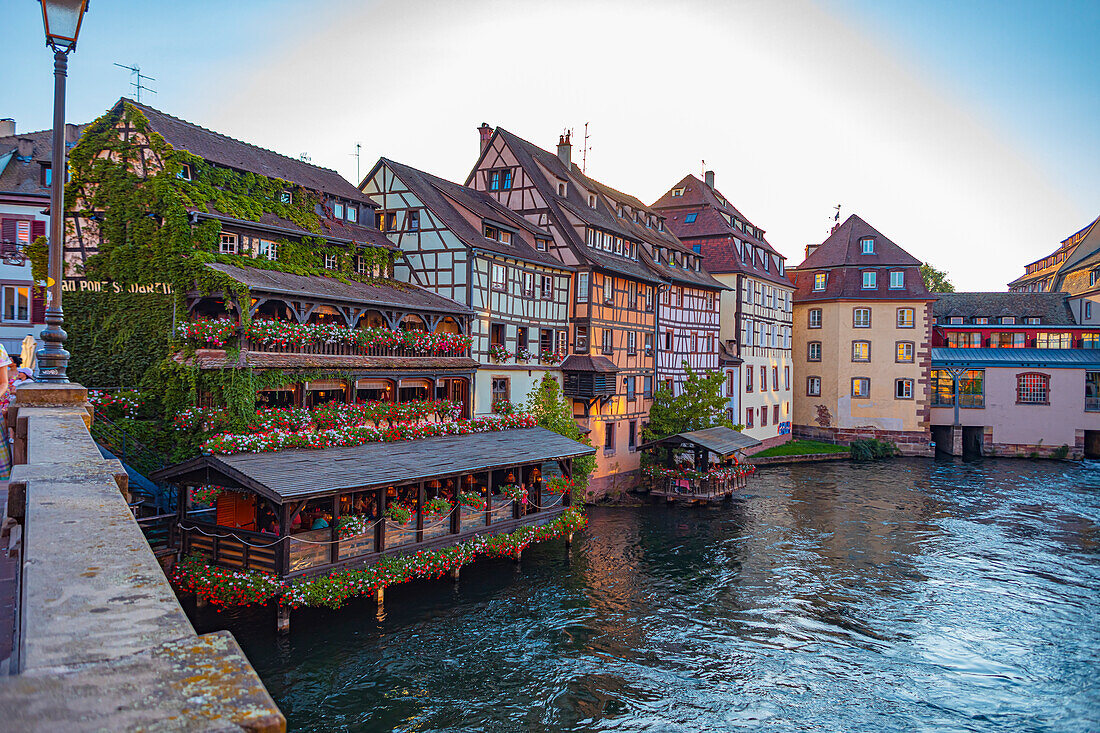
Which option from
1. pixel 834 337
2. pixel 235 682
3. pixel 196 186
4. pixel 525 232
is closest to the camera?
pixel 235 682

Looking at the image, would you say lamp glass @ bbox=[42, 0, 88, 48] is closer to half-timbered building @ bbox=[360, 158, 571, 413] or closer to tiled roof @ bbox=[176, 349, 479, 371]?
tiled roof @ bbox=[176, 349, 479, 371]

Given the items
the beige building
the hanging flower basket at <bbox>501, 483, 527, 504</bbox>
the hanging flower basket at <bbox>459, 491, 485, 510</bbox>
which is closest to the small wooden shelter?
the hanging flower basket at <bbox>501, 483, 527, 504</bbox>

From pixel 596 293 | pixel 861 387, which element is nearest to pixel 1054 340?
pixel 861 387

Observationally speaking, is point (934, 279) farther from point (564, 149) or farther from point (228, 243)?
point (228, 243)

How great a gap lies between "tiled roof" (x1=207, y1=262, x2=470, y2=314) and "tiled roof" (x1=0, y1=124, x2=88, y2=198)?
12.9 meters

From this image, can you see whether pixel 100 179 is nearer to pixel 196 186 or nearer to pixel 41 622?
pixel 196 186

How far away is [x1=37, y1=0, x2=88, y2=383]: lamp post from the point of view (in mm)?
9289

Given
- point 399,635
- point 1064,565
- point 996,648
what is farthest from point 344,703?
point 1064,565

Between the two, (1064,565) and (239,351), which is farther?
(1064,565)

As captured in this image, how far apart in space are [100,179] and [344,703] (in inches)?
718

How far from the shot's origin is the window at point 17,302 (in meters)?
30.4

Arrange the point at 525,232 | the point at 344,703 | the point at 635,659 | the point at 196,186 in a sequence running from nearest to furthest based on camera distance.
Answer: the point at 344,703 → the point at 635,659 → the point at 196,186 → the point at 525,232

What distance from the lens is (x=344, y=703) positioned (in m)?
14.5

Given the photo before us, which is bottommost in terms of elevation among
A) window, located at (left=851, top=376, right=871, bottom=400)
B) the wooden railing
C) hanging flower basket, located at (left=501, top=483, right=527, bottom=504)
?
hanging flower basket, located at (left=501, top=483, right=527, bottom=504)
